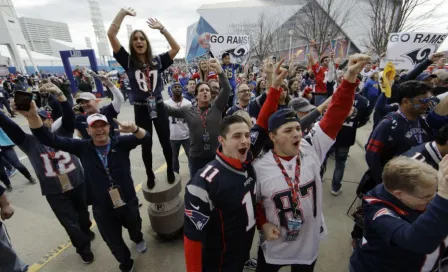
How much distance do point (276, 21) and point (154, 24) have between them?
38218 millimetres

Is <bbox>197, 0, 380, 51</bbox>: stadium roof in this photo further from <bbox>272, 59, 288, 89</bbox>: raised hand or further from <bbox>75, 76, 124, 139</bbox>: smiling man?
<bbox>272, 59, 288, 89</bbox>: raised hand

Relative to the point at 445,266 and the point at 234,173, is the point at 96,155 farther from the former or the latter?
the point at 445,266

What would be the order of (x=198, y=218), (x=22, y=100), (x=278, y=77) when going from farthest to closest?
(x=278, y=77) < (x=22, y=100) < (x=198, y=218)

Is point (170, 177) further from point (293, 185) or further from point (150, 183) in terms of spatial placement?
point (293, 185)

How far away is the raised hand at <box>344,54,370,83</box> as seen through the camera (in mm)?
1723

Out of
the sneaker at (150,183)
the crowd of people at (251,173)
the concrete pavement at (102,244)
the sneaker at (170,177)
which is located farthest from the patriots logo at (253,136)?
the concrete pavement at (102,244)

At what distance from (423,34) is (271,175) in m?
6.41

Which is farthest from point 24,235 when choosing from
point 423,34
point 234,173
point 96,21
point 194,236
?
point 96,21

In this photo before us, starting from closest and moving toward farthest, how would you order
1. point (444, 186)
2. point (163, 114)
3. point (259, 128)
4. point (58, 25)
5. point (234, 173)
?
point (444, 186)
point (234, 173)
point (259, 128)
point (163, 114)
point (58, 25)

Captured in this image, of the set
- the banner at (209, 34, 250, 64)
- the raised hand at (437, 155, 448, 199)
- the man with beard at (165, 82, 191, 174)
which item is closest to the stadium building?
the banner at (209, 34, 250, 64)

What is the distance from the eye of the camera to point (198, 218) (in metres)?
1.59

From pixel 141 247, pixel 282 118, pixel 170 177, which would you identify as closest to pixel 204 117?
pixel 170 177

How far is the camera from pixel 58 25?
9781cm

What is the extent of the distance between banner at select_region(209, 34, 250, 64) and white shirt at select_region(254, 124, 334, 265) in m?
6.30
